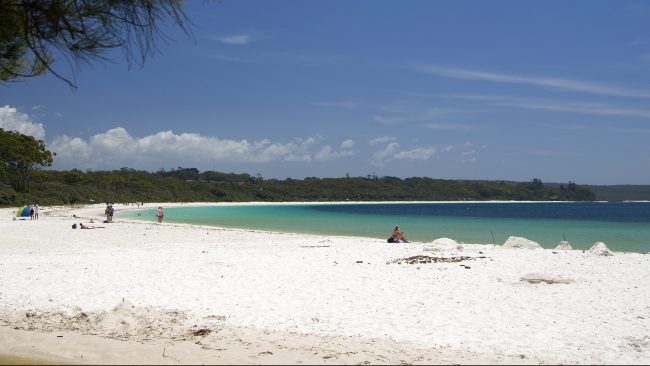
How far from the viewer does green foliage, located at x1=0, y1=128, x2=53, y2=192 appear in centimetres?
6181

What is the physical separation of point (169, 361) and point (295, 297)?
3.91 meters

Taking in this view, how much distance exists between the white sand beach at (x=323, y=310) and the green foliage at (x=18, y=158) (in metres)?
54.9

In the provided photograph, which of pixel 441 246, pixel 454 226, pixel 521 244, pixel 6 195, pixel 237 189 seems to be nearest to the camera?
pixel 441 246

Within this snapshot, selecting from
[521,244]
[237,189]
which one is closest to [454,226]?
[521,244]

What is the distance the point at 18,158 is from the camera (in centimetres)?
6291

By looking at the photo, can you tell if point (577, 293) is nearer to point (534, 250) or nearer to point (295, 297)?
point (295, 297)

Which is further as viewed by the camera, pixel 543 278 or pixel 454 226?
pixel 454 226

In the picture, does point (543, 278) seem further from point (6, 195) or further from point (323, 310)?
point (6, 195)

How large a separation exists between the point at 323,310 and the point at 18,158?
65181 mm

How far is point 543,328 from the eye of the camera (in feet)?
25.5

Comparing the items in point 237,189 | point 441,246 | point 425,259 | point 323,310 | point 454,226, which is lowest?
point 454,226

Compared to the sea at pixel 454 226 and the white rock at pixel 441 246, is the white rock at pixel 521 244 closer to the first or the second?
the white rock at pixel 441 246

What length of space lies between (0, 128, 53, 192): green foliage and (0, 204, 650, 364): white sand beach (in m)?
54.9

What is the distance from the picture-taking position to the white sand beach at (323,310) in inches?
260
